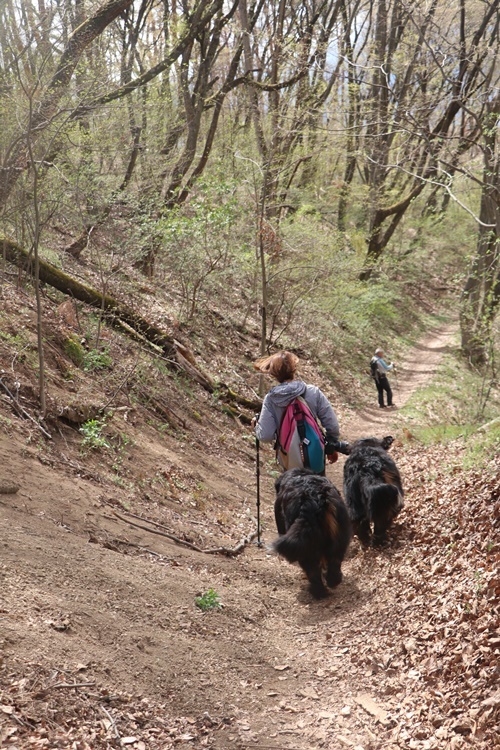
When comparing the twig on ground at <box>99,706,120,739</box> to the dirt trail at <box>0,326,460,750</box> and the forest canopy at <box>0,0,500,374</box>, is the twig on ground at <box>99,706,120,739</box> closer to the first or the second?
the dirt trail at <box>0,326,460,750</box>

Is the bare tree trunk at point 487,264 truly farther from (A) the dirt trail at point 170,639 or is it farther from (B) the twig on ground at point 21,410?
(B) the twig on ground at point 21,410

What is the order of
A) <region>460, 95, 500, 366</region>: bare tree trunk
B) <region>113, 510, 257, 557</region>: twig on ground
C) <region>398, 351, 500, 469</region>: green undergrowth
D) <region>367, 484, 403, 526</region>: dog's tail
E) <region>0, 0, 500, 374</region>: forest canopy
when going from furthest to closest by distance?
<region>460, 95, 500, 366</region>: bare tree trunk
<region>0, 0, 500, 374</region>: forest canopy
<region>398, 351, 500, 469</region>: green undergrowth
<region>113, 510, 257, 557</region>: twig on ground
<region>367, 484, 403, 526</region>: dog's tail

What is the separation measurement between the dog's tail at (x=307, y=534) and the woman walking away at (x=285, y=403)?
779mm

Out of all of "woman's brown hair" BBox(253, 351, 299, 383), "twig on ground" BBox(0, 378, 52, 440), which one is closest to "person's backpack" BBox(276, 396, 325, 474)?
"woman's brown hair" BBox(253, 351, 299, 383)

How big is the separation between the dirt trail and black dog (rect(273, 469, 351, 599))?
30 centimetres

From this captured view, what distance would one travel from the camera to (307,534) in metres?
4.89

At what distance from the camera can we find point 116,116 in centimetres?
1213

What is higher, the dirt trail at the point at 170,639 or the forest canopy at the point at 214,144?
the forest canopy at the point at 214,144

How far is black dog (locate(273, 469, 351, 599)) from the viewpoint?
4.88 meters

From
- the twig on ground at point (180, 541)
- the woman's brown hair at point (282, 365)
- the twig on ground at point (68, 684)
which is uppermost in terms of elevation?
the woman's brown hair at point (282, 365)

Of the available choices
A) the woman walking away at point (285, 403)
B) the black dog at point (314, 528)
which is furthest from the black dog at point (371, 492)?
the black dog at point (314, 528)

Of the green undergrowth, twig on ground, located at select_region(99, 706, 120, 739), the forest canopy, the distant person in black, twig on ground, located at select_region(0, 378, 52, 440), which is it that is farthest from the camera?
the distant person in black

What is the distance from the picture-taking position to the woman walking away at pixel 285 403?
562cm

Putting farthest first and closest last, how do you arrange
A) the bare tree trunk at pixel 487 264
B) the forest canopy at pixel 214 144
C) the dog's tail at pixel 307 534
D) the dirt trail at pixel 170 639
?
1. the bare tree trunk at pixel 487 264
2. the forest canopy at pixel 214 144
3. the dog's tail at pixel 307 534
4. the dirt trail at pixel 170 639
